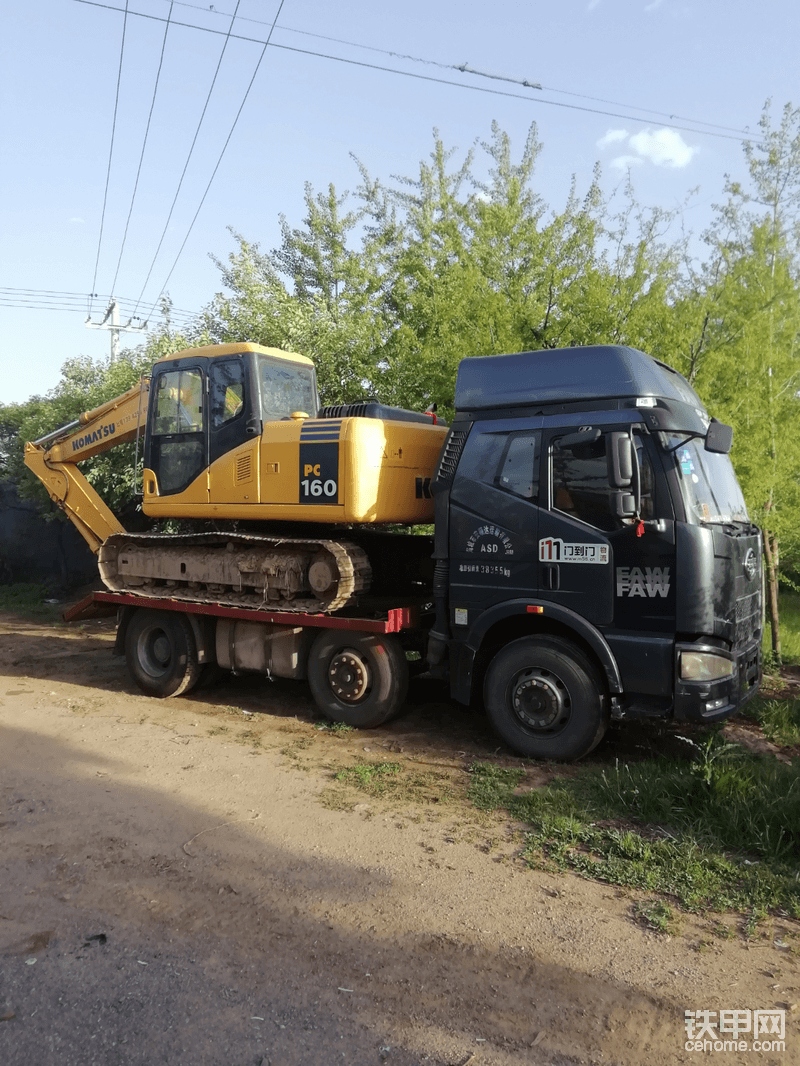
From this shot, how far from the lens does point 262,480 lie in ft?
26.6

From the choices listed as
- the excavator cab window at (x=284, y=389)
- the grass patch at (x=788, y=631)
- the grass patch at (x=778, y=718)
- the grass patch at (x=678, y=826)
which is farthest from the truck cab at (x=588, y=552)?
the grass patch at (x=788, y=631)

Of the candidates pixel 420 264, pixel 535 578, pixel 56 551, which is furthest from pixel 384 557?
pixel 56 551

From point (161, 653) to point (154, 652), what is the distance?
126mm

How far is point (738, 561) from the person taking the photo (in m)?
6.35

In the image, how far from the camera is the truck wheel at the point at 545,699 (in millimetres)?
6379

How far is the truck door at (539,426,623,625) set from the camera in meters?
6.29

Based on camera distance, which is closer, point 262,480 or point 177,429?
point 262,480

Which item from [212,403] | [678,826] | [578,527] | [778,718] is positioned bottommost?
[678,826]

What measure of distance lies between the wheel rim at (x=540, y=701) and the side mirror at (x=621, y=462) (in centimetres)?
170

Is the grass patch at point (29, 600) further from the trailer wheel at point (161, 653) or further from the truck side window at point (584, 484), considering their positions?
the truck side window at point (584, 484)

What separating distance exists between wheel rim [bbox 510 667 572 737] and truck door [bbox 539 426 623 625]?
2.10 ft

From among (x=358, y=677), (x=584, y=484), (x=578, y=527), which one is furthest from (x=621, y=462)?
(x=358, y=677)
